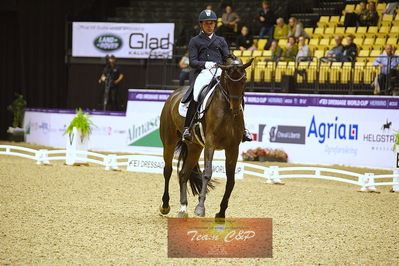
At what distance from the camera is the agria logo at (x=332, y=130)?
56.1 feet

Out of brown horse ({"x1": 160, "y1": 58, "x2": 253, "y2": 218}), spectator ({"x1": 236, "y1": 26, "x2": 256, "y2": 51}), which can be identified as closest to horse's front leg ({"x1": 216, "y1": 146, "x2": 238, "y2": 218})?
brown horse ({"x1": 160, "y1": 58, "x2": 253, "y2": 218})

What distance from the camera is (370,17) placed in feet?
65.8

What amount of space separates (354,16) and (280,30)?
220cm

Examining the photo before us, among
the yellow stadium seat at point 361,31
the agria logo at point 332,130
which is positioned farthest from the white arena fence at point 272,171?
the yellow stadium seat at point 361,31

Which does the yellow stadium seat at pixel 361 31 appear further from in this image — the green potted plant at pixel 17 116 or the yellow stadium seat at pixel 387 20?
the green potted plant at pixel 17 116

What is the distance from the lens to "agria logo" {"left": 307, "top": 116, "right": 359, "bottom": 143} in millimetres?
17109

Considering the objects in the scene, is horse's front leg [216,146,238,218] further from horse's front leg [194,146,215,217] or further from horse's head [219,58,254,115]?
horse's head [219,58,254,115]

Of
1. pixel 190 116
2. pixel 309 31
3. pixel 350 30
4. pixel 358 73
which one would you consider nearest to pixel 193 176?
pixel 190 116

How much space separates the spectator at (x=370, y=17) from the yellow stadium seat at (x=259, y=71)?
3.17m

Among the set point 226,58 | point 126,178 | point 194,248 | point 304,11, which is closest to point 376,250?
point 194,248

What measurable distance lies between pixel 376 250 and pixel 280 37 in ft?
47.5

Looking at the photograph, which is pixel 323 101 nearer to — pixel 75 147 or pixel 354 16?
pixel 354 16

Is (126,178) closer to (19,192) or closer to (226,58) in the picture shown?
(19,192)

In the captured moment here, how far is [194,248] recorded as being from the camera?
6.89m
